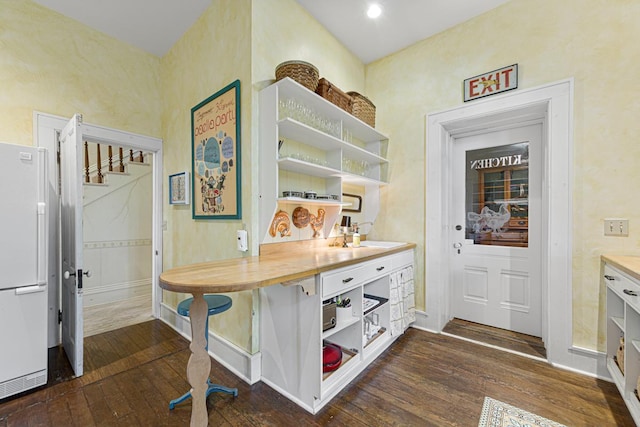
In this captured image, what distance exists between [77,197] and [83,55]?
162 cm

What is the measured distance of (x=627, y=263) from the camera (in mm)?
1702

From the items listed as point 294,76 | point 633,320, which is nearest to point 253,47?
point 294,76

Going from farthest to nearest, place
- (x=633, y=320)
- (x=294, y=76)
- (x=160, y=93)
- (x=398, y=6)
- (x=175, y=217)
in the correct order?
(x=160, y=93), (x=175, y=217), (x=398, y=6), (x=294, y=76), (x=633, y=320)

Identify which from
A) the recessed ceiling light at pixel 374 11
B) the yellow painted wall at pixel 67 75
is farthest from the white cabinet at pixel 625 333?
the yellow painted wall at pixel 67 75

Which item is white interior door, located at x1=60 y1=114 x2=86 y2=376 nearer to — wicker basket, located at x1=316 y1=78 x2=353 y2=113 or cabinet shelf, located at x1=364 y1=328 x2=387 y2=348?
wicker basket, located at x1=316 y1=78 x2=353 y2=113

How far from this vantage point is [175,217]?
3023 mm

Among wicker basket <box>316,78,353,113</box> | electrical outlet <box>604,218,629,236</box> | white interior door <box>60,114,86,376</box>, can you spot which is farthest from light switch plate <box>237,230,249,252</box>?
electrical outlet <box>604,218,629,236</box>

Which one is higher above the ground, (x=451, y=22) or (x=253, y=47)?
(x=451, y=22)

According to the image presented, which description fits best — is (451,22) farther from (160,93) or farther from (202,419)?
(202,419)

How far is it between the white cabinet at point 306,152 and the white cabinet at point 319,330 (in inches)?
23.7

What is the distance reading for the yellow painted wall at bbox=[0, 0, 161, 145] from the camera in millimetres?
2236

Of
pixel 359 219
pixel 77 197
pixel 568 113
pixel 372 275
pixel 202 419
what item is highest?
pixel 568 113

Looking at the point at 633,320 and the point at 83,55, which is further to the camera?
the point at 83,55

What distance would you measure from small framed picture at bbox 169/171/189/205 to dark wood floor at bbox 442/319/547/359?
3081 millimetres
